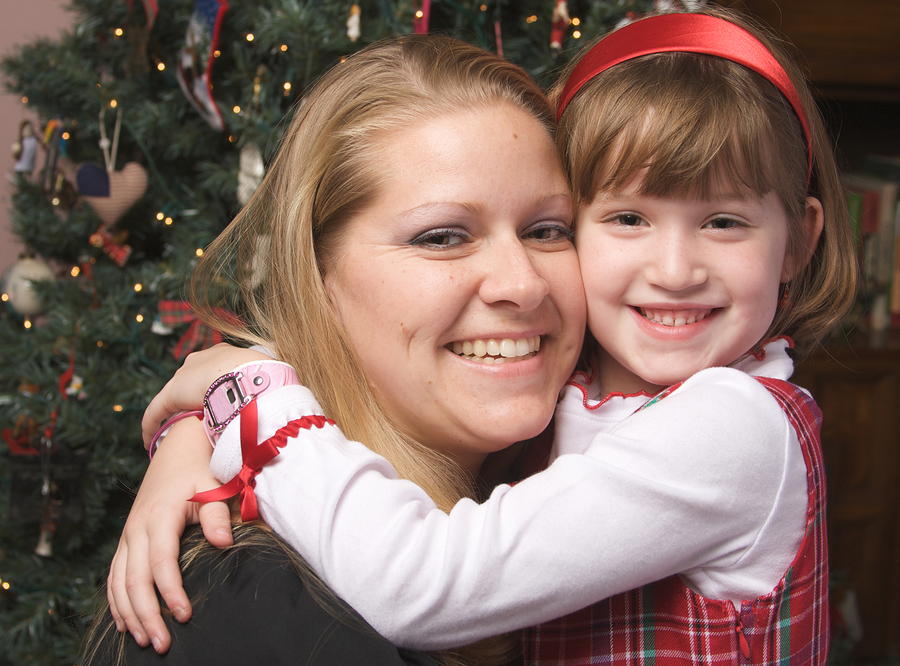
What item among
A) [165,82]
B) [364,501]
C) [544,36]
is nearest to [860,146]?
[544,36]

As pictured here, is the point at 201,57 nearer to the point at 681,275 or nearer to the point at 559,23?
the point at 559,23

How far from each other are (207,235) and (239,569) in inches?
56.1

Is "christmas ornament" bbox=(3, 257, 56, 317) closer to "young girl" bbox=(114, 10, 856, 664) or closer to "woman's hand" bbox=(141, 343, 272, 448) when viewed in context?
"woman's hand" bbox=(141, 343, 272, 448)

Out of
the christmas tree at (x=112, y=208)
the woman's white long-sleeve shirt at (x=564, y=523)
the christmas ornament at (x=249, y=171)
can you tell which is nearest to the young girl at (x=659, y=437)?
the woman's white long-sleeve shirt at (x=564, y=523)

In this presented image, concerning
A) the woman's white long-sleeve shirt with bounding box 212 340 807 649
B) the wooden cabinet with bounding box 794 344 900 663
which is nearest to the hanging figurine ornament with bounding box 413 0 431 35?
the woman's white long-sleeve shirt with bounding box 212 340 807 649

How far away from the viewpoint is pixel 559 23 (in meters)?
1.91

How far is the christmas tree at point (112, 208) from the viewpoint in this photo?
1.99m

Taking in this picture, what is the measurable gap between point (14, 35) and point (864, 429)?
12.1 ft

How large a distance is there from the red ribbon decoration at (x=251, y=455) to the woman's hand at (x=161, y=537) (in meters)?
0.02

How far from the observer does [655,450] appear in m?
0.85

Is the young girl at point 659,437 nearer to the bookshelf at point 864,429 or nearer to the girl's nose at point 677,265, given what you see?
the girl's nose at point 677,265

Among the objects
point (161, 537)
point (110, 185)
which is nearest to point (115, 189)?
point (110, 185)

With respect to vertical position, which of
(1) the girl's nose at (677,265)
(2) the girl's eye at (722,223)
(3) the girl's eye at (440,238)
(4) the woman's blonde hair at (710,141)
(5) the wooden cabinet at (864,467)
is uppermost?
(4) the woman's blonde hair at (710,141)

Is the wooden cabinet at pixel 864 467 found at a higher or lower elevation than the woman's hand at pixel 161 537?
lower
